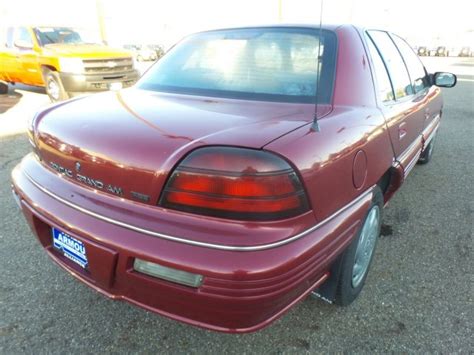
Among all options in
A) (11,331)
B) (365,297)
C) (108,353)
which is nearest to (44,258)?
(11,331)

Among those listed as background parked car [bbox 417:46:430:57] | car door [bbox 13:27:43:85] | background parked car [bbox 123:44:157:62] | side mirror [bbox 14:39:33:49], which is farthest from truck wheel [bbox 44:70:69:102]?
background parked car [bbox 417:46:430:57]

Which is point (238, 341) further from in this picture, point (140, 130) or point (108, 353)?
point (140, 130)

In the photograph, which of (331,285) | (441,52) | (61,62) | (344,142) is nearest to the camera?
(344,142)

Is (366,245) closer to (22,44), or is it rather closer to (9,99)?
(22,44)

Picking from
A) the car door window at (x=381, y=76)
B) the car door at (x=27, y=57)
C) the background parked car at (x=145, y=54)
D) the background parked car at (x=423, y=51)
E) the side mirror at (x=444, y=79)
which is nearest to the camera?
the car door window at (x=381, y=76)

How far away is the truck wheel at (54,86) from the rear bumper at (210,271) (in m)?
6.81

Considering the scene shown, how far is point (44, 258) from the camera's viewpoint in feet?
8.52

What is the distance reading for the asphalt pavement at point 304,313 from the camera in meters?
1.91

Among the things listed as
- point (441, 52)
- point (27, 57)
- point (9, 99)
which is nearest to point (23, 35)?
point (27, 57)

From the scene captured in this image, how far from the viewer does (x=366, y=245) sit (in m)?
2.24

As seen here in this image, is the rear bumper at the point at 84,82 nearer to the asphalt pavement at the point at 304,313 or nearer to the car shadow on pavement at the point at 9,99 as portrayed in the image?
the car shadow on pavement at the point at 9,99

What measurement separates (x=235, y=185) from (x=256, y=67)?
105 cm

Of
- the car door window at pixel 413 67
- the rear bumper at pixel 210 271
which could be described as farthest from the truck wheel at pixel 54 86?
the rear bumper at pixel 210 271

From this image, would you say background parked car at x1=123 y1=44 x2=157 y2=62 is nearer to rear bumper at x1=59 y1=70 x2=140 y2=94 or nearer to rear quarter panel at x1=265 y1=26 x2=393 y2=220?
rear bumper at x1=59 y1=70 x2=140 y2=94
